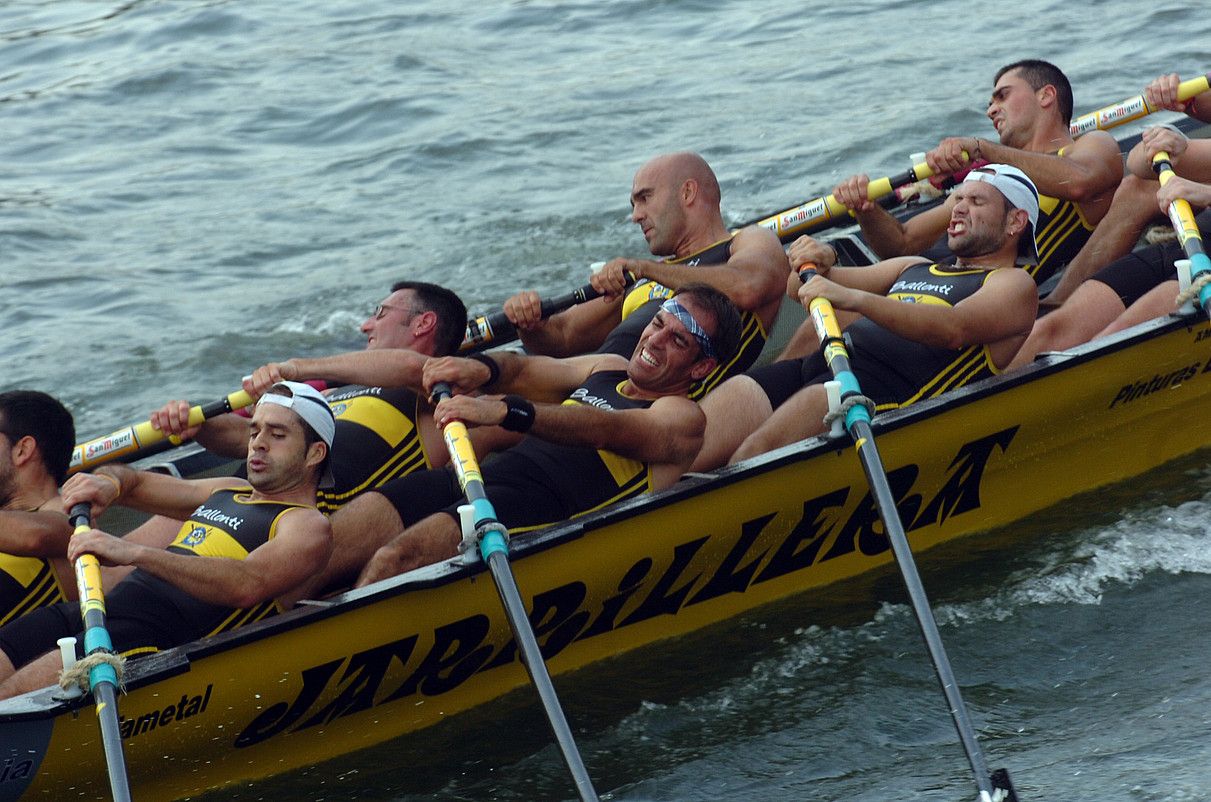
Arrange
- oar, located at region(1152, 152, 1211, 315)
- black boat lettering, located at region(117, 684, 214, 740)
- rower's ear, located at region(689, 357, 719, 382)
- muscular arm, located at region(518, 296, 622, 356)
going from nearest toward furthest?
black boat lettering, located at region(117, 684, 214, 740)
rower's ear, located at region(689, 357, 719, 382)
oar, located at region(1152, 152, 1211, 315)
muscular arm, located at region(518, 296, 622, 356)

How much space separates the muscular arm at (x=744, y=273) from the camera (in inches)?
290

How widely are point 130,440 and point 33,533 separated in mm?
1012

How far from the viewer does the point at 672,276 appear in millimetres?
7473

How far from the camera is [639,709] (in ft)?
20.7

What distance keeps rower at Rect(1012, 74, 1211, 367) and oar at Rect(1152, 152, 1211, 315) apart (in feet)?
0.27

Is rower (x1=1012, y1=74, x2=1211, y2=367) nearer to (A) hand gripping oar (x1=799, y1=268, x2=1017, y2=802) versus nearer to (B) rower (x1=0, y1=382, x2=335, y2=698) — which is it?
(A) hand gripping oar (x1=799, y1=268, x2=1017, y2=802)

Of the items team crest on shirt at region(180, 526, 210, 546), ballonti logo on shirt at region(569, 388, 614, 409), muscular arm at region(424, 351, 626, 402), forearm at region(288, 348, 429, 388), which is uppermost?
forearm at region(288, 348, 429, 388)

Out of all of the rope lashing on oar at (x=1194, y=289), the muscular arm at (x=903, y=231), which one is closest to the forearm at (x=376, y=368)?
the muscular arm at (x=903, y=231)

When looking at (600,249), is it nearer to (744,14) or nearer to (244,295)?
(244,295)

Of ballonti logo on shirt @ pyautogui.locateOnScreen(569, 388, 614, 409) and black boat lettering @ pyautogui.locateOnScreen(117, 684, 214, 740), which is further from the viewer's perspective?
ballonti logo on shirt @ pyautogui.locateOnScreen(569, 388, 614, 409)

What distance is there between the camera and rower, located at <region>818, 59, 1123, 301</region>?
7.71 meters

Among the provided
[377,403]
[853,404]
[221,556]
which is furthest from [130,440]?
[853,404]

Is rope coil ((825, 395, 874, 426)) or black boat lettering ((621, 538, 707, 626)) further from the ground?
rope coil ((825, 395, 874, 426))

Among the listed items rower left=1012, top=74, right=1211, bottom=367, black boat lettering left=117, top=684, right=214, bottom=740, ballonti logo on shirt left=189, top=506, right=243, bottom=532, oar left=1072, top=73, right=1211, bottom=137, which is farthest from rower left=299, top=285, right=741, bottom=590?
oar left=1072, top=73, right=1211, bottom=137
